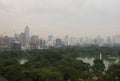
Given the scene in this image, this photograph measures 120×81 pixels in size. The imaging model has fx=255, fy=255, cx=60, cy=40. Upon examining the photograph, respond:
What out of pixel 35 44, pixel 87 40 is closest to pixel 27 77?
pixel 35 44

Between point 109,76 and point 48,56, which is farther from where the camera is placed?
point 48,56

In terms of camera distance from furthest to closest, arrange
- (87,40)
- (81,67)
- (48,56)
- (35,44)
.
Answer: (87,40) < (35,44) < (48,56) < (81,67)

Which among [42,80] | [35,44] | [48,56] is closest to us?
[42,80]

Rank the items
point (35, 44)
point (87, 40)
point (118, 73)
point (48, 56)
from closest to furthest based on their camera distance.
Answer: point (118, 73), point (48, 56), point (35, 44), point (87, 40)

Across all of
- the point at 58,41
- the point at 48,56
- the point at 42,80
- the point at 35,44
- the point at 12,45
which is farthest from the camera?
the point at 58,41

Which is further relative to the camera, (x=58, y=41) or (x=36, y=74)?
(x=58, y=41)

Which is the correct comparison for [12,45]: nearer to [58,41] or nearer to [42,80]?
[58,41]

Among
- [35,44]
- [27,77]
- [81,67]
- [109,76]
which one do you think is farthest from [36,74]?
[35,44]

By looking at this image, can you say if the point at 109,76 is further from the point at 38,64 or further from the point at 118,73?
the point at 38,64

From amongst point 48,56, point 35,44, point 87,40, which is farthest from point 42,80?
point 87,40
